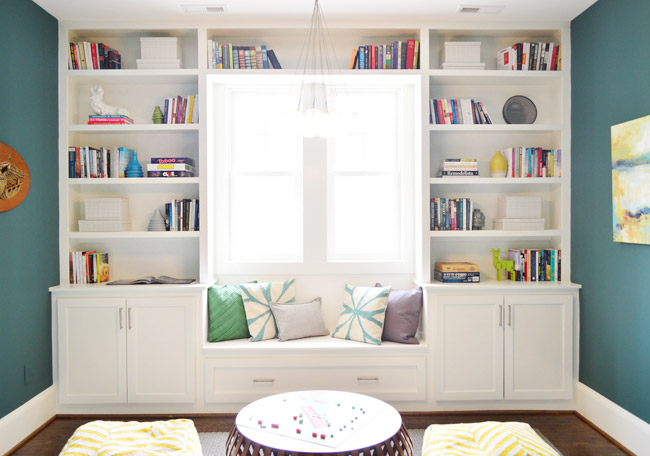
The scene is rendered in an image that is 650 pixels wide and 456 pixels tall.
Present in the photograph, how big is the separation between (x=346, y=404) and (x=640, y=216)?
1964mm

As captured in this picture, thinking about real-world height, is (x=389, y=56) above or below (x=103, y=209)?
above

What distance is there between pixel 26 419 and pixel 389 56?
11.4 feet

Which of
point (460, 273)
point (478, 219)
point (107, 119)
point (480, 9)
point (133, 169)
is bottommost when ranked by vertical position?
point (460, 273)

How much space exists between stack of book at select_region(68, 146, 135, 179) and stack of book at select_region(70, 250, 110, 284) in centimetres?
58

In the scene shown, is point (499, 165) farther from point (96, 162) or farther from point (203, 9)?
point (96, 162)

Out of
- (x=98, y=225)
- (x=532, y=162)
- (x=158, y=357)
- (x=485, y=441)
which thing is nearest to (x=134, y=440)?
(x=158, y=357)

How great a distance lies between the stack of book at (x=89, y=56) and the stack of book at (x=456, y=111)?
243 cm

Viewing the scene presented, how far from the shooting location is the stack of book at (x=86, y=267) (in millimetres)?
3393

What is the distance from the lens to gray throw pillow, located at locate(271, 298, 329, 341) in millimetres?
3352

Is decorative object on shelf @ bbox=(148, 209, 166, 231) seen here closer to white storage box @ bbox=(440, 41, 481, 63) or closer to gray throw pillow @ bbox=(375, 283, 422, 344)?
gray throw pillow @ bbox=(375, 283, 422, 344)

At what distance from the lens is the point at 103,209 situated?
3.44m

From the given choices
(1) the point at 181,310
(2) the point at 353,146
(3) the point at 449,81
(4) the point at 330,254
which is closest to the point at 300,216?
(4) the point at 330,254

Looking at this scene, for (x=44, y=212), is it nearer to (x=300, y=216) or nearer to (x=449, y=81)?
(x=300, y=216)

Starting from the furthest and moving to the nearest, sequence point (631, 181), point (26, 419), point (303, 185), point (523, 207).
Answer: point (303, 185) → point (523, 207) → point (26, 419) → point (631, 181)
